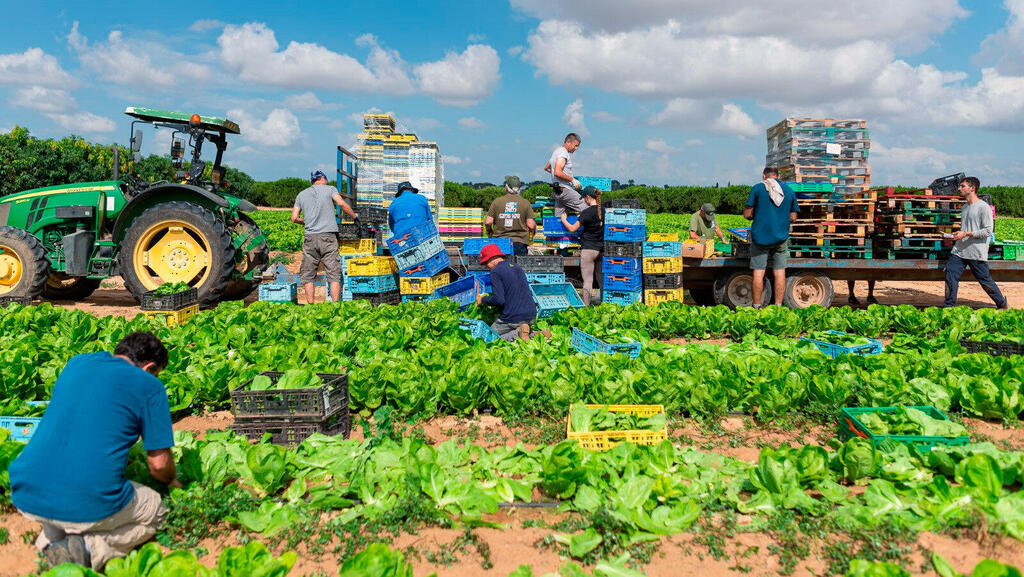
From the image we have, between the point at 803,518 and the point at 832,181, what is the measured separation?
358 inches

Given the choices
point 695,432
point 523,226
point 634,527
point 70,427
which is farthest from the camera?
point 523,226

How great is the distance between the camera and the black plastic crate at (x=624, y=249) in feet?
32.2

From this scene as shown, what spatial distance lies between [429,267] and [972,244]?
322 inches

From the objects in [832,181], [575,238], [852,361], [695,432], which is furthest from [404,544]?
[832,181]

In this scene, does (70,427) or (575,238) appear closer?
(70,427)

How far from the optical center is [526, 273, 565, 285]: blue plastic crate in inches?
363

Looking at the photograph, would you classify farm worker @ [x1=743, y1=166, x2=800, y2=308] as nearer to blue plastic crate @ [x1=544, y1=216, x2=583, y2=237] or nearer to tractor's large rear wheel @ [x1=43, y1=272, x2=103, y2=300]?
blue plastic crate @ [x1=544, y1=216, x2=583, y2=237]

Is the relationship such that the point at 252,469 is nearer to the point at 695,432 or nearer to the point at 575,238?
the point at 695,432

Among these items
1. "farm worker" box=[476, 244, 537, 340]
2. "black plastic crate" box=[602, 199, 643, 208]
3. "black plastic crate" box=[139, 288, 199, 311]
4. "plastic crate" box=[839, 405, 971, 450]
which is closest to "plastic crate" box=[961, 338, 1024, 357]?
"plastic crate" box=[839, 405, 971, 450]

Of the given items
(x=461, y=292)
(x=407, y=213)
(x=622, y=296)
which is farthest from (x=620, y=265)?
(x=407, y=213)

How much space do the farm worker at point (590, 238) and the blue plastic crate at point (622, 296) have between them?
0.28m

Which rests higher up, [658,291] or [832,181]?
[832,181]

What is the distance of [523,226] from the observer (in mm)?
10461

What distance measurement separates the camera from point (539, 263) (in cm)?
931
